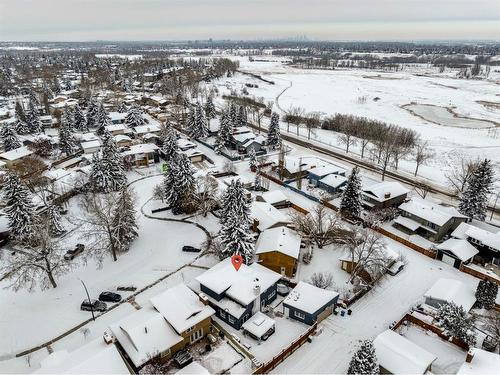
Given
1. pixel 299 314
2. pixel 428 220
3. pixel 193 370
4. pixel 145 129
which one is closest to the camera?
pixel 193 370

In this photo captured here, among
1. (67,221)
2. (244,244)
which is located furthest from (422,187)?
(67,221)

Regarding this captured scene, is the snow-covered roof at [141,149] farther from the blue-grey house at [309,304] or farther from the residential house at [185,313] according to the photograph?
the blue-grey house at [309,304]

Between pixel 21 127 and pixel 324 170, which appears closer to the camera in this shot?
pixel 324 170

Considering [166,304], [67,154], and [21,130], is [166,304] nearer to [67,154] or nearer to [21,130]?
[67,154]

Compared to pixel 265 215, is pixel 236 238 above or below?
above

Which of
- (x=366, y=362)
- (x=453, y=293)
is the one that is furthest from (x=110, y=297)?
(x=453, y=293)

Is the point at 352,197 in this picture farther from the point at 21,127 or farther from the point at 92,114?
the point at 21,127

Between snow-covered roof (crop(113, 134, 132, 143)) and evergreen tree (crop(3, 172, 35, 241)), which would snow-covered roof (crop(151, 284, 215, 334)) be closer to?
evergreen tree (crop(3, 172, 35, 241))

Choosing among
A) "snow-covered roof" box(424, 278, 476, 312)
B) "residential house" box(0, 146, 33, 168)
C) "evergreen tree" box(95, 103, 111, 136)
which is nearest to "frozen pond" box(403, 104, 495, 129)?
"snow-covered roof" box(424, 278, 476, 312)
